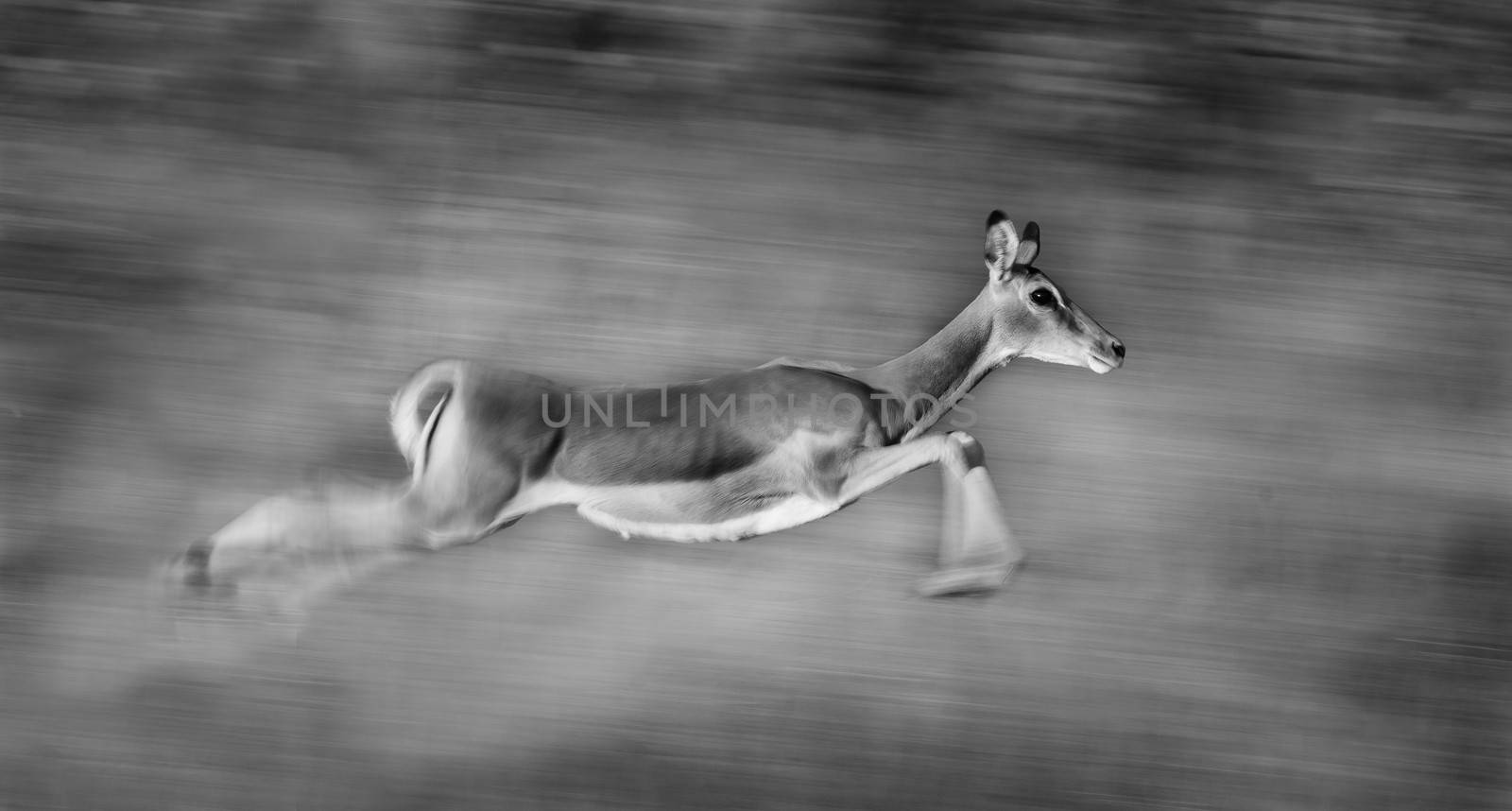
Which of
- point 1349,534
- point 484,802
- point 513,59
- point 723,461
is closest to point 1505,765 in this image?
point 1349,534

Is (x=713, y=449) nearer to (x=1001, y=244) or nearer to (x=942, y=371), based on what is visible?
(x=942, y=371)

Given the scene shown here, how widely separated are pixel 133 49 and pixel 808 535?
1468mm

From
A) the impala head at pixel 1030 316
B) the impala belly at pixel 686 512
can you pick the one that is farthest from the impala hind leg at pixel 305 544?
the impala head at pixel 1030 316

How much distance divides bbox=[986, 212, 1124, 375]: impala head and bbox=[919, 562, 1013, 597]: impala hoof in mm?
350

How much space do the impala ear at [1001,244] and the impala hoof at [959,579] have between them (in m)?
0.49

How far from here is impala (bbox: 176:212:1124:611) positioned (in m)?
2.01

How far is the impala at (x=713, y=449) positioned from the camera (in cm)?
201

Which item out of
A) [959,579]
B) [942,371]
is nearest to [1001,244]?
[942,371]

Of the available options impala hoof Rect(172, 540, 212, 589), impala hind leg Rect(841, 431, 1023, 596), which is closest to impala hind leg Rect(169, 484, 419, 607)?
impala hoof Rect(172, 540, 212, 589)

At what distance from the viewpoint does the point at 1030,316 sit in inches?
80.3

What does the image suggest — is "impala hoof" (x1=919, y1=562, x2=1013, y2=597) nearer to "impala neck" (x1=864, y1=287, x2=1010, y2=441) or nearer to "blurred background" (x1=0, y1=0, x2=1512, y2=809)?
"blurred background" (x1=0, y1=0, x2=1512, y2=809)

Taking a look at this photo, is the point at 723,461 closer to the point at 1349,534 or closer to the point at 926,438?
the point at 926,438

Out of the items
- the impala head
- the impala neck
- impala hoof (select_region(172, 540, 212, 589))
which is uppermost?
the impala head

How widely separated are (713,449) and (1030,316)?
56 cm
